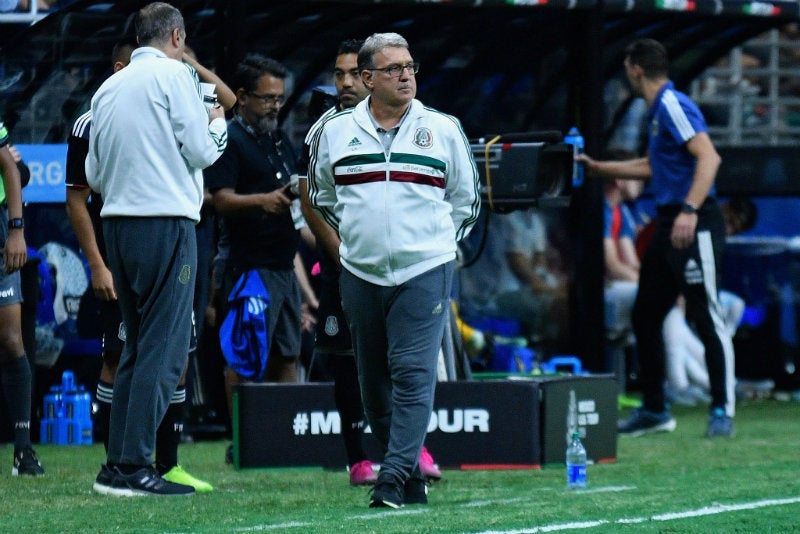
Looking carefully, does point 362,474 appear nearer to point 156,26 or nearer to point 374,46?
point 374,46

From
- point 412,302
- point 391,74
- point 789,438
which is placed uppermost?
point 391,74

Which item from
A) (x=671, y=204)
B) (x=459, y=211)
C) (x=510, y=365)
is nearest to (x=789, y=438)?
(x=671, y=204)

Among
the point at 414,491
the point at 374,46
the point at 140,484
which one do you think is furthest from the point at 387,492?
the point at 374,46

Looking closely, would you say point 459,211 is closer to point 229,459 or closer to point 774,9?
point 229,459

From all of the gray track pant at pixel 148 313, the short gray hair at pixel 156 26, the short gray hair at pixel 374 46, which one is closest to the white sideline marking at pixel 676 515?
the gray track pant at pixel 148 313

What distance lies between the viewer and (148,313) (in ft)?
21.8

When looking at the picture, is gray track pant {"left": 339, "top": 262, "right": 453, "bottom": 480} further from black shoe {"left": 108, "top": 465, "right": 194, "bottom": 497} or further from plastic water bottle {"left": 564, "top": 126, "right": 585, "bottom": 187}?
plastic water bottle {"left": 564, "top": 126, "right": 585, "bottom": 187}

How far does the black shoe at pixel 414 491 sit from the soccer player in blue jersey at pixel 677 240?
3545 millimetres

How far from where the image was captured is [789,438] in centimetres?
957

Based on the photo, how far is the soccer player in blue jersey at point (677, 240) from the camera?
962 cm

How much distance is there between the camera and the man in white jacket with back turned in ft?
20.7

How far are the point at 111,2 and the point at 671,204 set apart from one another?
3265 mm

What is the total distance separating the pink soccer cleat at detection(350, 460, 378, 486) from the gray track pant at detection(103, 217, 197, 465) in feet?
3.13

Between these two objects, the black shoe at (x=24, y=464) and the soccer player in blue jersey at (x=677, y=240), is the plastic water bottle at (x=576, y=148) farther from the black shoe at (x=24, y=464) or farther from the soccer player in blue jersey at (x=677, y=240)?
the black shoe at (x=24, y=464)
